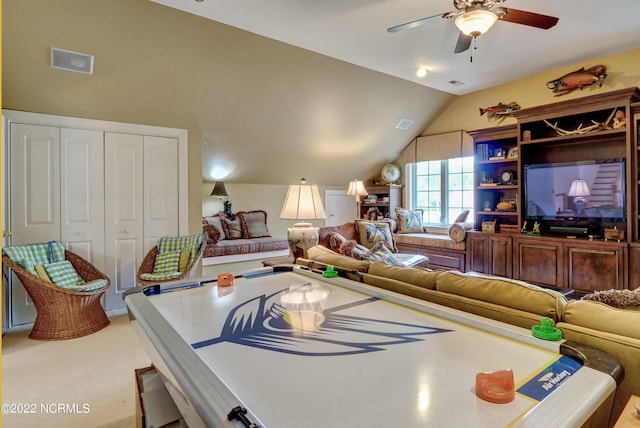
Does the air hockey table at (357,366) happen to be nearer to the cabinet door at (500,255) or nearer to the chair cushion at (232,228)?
the cabinet door at (500,255)

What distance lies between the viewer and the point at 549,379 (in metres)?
0.94

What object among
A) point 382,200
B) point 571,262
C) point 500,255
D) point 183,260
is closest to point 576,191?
point 571,262

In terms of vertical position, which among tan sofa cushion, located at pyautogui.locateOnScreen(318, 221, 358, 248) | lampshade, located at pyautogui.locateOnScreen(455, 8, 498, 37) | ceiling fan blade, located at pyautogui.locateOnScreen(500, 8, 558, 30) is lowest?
tan sofa cushion, located at pyautogui.locateOnScreen(318, 221, 358, 248)

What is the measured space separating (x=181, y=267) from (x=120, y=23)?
2.38 metres

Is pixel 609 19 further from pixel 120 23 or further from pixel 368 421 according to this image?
pixel 120 23

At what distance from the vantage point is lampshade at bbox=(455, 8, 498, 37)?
7.53 feet

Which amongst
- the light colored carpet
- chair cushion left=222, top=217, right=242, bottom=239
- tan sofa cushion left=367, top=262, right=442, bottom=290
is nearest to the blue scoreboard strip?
tan sofa cushion left=367, top=262, right=442, bottom=290

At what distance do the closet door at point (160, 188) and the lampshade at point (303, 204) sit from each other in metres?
1.72

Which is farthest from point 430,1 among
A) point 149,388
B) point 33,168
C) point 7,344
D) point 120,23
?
point 7,344

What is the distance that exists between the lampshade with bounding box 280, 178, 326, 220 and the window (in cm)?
365

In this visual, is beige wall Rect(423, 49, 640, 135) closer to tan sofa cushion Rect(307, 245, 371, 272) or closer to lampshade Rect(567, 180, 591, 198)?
lampshade Rect(567, 180, 591, 198)

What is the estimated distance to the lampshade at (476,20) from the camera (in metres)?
2.29

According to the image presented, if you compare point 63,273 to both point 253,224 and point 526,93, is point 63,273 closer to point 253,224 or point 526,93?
point 253,224

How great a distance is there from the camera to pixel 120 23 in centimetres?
303
